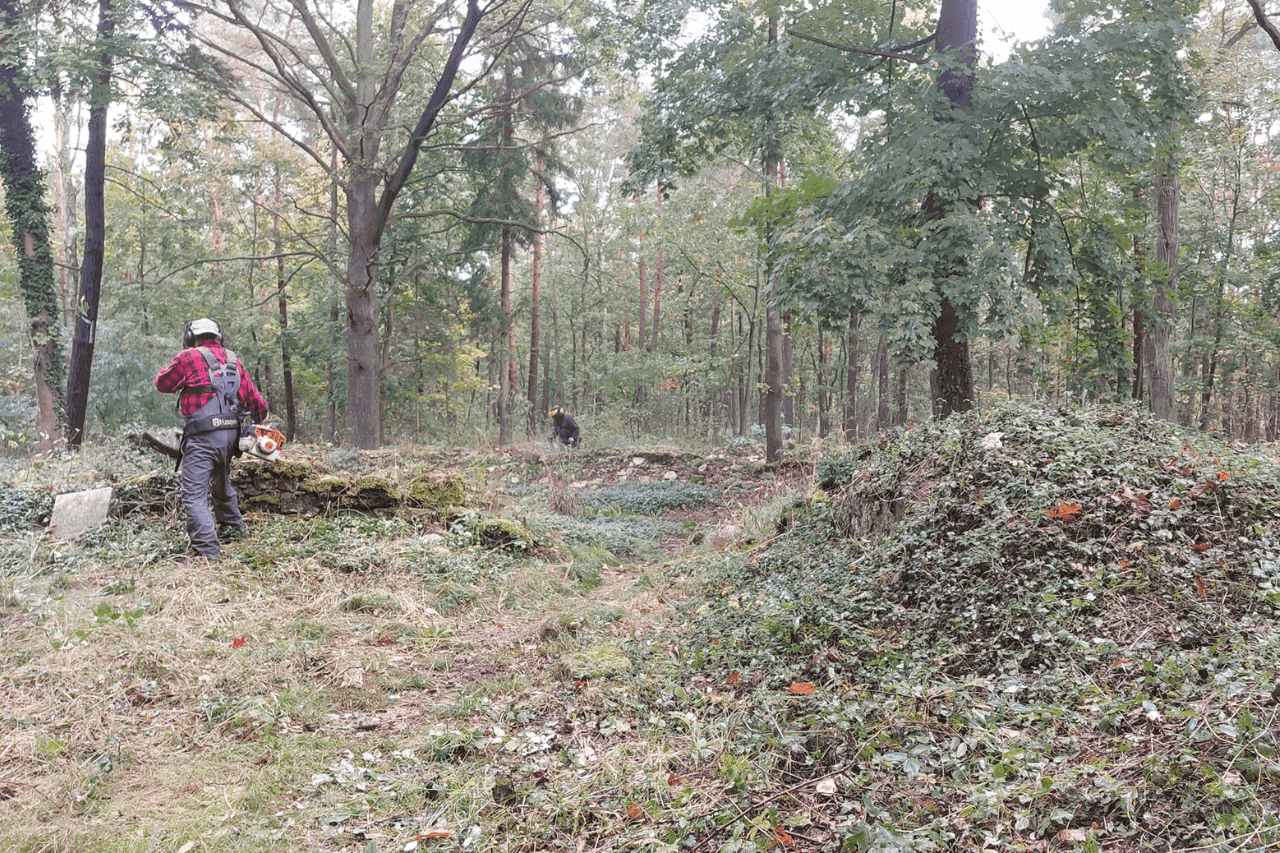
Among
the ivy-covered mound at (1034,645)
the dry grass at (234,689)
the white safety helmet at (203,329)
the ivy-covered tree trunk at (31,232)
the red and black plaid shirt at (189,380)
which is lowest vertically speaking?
the dry grass at (234,689)

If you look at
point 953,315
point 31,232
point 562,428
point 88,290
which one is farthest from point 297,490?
point 31,232

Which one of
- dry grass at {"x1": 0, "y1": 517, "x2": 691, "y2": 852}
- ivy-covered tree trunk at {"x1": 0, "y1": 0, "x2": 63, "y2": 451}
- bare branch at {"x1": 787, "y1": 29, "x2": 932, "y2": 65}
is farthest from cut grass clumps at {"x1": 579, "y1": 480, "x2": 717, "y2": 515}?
ivy-covered tree trunk at {"x1": 0, "y1": 0, "x2": 63, "y2": 451}

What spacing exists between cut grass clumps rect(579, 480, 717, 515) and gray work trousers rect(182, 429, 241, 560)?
17.2ft

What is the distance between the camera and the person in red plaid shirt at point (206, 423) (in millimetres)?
6137

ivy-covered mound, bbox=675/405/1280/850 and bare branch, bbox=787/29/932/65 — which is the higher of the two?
bare branch, bbox=787/29/932/65

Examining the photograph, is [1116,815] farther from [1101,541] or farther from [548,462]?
[548,462]

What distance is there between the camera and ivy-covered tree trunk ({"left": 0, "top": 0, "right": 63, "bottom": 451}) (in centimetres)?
1320

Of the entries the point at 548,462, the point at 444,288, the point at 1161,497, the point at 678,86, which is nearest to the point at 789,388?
the point at 444,288

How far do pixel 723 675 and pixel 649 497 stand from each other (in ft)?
25.0

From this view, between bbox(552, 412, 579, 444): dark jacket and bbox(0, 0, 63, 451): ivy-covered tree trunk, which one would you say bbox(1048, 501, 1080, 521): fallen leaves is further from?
bbox(0, 0, 63, 451): ivy-covered tree trunk

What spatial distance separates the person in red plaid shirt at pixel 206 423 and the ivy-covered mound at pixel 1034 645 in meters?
4.39

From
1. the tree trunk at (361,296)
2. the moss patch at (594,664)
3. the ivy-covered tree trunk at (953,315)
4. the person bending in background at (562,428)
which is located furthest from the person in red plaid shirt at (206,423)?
the person bending in background at (562,428)

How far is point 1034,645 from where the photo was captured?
3334 mm

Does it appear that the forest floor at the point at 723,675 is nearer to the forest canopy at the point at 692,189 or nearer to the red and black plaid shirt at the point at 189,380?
the red and black plaid shirt at the point at 189,380
